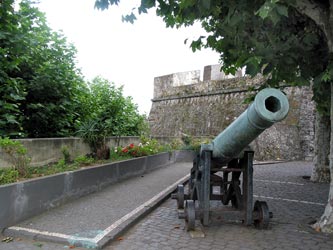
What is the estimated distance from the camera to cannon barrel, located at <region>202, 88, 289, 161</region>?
3395mm

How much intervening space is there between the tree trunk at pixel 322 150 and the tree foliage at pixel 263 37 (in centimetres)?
343

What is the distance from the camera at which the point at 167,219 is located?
5285mm

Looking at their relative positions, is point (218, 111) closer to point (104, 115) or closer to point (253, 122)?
point (104, 115)

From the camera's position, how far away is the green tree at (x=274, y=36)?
4.00 m

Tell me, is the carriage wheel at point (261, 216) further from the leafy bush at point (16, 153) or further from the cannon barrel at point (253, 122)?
the leafy bush at point (16, 153)

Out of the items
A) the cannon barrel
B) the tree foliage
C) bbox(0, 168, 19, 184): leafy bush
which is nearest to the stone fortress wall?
the tree foliage

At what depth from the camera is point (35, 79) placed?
7641mm

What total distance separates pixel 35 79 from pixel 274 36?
562cm

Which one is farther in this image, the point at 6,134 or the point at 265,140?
the point at 265,140

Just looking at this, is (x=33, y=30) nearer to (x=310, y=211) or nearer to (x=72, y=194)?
(x=72, y=194)

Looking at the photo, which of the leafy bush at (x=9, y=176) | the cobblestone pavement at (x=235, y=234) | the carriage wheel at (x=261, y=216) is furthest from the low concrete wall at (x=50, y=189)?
the carriage wheel at (x=261, y=216)

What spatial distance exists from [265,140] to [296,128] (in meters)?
1.84

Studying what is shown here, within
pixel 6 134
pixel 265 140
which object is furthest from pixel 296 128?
pixel 6 134

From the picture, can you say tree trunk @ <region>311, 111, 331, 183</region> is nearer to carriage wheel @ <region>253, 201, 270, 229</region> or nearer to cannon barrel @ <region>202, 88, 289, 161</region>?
carriage wheel @ <region>253, 201, 270, 229</region>
